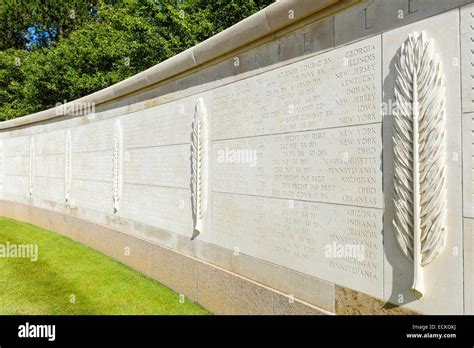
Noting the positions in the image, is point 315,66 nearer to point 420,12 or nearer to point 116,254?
point 420,12

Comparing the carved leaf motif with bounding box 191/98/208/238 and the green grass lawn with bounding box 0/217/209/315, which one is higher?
the carved leaf motif with bounding box 191/98/208/238

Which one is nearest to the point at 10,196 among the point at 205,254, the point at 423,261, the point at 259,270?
the point at 205,254

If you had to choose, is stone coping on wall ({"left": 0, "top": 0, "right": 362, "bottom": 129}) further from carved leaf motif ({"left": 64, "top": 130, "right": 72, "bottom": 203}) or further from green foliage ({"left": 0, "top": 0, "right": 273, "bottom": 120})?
green foliage ({"left": 0, "top": 0, "right": 273, "bottom": 120})

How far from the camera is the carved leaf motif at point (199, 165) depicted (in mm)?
5848

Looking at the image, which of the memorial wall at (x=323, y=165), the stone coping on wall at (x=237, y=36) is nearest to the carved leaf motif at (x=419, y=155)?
the memorial wall at (x=323, y=165)

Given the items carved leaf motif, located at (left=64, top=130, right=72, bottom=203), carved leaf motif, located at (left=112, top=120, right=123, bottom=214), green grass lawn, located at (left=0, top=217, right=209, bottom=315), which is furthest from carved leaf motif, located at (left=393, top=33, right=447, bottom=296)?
carved leaf motif, located at (left=64, top=130, right=72, bottom=203)

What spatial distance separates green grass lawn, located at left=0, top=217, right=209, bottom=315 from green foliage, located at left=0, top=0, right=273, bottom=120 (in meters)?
9.38

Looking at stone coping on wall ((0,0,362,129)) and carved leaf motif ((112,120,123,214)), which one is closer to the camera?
stone coping on wall ((0,0,362,129))

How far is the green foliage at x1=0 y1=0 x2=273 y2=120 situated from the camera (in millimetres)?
14508

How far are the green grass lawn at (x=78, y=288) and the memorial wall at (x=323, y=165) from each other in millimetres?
429

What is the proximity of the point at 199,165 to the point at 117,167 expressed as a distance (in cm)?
351

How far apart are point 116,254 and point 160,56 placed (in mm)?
9657

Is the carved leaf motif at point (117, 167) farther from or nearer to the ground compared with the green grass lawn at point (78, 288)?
farther from the ground

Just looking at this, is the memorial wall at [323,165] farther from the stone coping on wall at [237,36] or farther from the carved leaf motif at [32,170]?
the carved leaf motif at [32,170]
